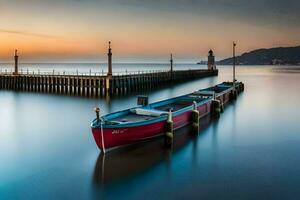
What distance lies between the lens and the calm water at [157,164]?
434 inches

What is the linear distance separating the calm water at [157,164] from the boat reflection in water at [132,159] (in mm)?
38

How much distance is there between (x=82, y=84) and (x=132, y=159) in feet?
102

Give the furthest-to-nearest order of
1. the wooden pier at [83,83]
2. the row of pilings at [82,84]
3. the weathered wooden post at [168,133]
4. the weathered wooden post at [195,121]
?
the row of pilings at [82,84] → the wooden pier at [83,83] → the weathered wooden post at [195,121] → the weathered wooden post at [168,133]

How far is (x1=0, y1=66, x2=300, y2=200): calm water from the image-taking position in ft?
36.1

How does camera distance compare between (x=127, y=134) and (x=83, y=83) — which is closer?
(x=127, y=134)

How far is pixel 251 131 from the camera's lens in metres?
20.8

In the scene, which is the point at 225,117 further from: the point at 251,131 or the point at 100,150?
the point at 100,150

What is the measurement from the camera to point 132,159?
552 inches

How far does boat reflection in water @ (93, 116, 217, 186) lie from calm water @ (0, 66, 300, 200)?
1.5 inches

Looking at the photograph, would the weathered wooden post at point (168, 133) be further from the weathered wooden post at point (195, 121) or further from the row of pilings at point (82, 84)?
the row of pilings at point (82, 84)

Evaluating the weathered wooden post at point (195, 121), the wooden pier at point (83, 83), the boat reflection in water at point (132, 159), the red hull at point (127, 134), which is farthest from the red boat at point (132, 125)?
the wooden pier at point (83, 83)

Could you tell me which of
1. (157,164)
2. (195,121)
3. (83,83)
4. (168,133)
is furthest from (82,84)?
(157,164)

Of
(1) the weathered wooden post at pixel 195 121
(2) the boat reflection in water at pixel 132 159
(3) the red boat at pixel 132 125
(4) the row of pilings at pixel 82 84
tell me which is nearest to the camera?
(2) the boat reflection in water at pixel 132 159

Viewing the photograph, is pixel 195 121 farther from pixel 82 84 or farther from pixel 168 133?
pixel 82 84
